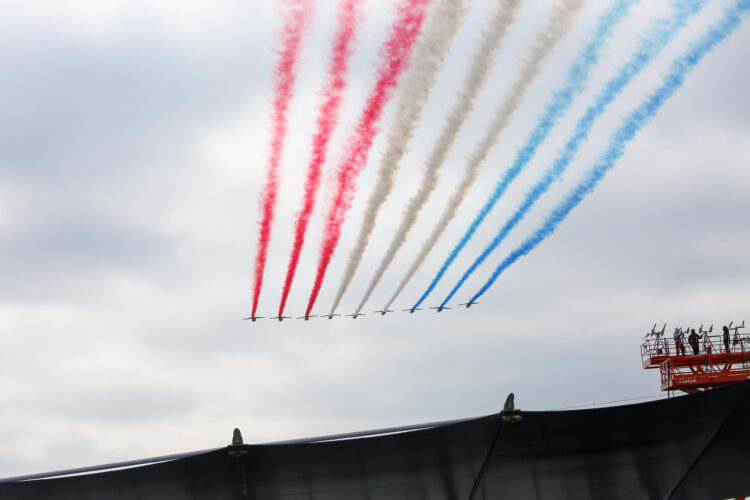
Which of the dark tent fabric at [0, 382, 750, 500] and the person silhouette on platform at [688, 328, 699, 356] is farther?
the person silhouette on platform at [688, 328, 699, 356]

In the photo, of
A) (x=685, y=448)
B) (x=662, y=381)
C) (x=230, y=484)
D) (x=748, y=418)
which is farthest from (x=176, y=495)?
(x=662, y=381)

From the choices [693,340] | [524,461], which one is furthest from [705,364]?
[524,461]

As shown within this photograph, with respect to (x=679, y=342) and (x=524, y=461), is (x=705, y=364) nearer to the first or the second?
(x=679, y=342)

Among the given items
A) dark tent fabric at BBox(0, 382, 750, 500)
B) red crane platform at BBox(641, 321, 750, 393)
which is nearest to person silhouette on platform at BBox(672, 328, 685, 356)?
red crane platform at BBox(641, 321, 750, 393)

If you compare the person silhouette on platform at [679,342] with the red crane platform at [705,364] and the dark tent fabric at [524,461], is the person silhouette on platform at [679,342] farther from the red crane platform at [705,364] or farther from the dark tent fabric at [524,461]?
the dark tent fabric at [524,461]

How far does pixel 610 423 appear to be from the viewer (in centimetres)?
1486

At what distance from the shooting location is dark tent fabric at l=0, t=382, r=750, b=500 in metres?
14.7

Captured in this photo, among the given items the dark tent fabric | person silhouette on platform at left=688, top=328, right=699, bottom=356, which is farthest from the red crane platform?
the dark tent fabric

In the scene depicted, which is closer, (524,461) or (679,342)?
(524,461)

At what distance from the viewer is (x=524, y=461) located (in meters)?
15.0

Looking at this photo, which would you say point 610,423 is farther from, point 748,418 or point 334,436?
point 334,436

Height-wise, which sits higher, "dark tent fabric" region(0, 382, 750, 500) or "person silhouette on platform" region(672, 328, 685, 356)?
"person silhouette on platform" region(672, 328, 685, 356)

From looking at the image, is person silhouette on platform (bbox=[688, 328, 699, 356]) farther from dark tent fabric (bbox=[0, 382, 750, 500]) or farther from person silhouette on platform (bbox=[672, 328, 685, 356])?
dark tent fabric (bbox=[0, 382, 750, 500])

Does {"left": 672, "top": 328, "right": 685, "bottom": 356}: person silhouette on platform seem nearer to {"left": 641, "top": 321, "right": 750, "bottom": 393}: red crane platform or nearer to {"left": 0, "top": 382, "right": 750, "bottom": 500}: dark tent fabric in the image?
{"left": 641, "top": 321, "right": 750, "bottom": 393}: red crane platform
